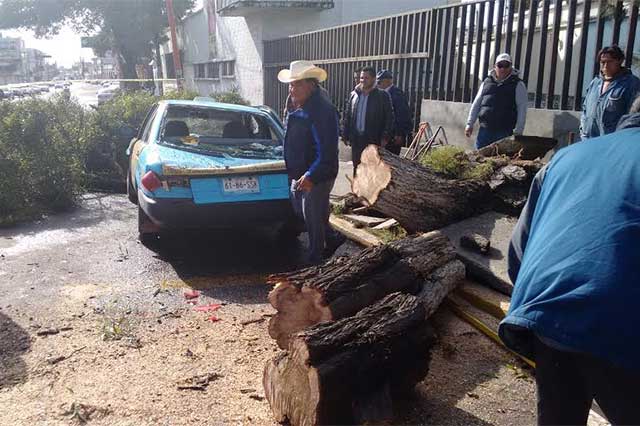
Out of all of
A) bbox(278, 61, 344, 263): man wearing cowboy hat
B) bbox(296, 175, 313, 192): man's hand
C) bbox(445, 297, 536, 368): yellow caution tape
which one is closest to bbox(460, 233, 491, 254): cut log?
bbox(445, 297, 536, 368): yellow caution tape

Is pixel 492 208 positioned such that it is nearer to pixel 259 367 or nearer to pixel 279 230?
pixel 279 230

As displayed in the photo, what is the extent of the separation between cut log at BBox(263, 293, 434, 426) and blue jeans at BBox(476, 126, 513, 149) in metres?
4.50

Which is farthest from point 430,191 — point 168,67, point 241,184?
point 168,67

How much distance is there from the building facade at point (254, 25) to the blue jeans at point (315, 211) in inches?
526

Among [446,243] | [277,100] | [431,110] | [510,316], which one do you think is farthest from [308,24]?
[510,316]

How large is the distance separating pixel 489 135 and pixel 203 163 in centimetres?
378

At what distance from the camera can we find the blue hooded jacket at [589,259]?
1548 millimetres

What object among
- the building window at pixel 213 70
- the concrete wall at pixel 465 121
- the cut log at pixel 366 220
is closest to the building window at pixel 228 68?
the building window at pixel 213 70

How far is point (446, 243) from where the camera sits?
4.56 m

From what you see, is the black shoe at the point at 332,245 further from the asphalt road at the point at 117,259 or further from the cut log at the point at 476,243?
the cut log at the point at 476,243

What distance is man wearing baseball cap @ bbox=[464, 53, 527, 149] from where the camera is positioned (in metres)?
6.82

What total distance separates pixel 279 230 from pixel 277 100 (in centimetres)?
1199

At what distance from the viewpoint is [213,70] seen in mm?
26781

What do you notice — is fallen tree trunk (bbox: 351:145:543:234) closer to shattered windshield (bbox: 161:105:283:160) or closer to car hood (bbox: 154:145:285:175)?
car hood (bbox: 154:145:285:175)
